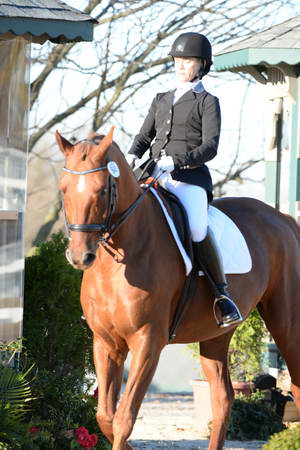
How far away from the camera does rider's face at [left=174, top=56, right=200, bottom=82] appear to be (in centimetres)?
655

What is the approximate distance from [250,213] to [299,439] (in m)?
2.35

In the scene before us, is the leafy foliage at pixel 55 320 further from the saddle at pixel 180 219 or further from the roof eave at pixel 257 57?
the roof eave at pixel 257 57

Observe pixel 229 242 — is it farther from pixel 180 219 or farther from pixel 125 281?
pixel 125 281

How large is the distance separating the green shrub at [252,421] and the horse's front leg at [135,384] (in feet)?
11.7

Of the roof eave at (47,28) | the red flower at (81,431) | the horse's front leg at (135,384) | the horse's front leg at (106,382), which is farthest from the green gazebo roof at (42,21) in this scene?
the red flower at (81,431)

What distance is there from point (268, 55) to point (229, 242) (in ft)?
11.5

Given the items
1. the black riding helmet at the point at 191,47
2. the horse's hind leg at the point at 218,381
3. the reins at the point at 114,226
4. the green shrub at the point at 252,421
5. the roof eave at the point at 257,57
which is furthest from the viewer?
the roof eave at the point at 257,57

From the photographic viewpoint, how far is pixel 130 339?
5875 millimetres

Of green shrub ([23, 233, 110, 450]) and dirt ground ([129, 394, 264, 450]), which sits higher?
green shrub ([23, 233, 110, 450])

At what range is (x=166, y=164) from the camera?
6.20 meters

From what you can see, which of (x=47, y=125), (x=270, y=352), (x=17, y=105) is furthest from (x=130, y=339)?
(x=47, y=125)

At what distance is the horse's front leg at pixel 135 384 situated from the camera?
5738mm

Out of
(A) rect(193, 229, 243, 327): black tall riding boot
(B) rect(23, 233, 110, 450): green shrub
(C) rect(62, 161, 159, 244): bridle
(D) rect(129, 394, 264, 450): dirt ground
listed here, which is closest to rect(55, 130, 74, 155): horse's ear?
(C) rect(62, 161, 159, 244): bridle

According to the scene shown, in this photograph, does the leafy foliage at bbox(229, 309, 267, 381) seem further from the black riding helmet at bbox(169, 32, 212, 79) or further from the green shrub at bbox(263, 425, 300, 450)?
the green shrub at bbox(263, 425, 300, 450)
